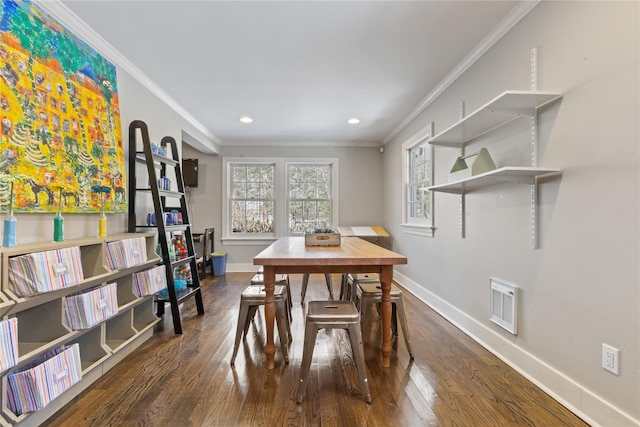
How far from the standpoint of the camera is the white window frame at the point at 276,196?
223 inches

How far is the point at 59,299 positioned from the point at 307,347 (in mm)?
1415

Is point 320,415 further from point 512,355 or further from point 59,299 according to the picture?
point 59,299

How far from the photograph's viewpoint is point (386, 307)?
2064 mm

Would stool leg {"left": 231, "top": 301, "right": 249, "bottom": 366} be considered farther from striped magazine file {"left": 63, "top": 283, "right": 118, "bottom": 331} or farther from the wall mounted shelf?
the wall mounted shelf

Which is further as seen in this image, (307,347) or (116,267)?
(116,267)

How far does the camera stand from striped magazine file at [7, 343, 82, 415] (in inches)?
55.3

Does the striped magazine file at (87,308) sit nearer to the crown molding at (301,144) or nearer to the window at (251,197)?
the window at (251,197)

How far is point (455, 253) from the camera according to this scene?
2.98m

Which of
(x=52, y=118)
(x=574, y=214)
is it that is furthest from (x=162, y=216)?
(x=574, y=214)

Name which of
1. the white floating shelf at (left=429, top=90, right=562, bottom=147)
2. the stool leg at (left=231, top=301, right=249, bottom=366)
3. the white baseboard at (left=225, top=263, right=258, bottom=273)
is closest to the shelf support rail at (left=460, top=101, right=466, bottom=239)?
the white floating shelf at (left=429, top=90, right=562, bottom=147)

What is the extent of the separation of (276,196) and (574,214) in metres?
4.65

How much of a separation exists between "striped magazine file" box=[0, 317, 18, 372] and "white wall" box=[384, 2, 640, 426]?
276cm

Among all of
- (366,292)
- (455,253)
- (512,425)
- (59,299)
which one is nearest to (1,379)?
(59,299)

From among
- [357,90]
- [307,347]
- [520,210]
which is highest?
[357,90]
